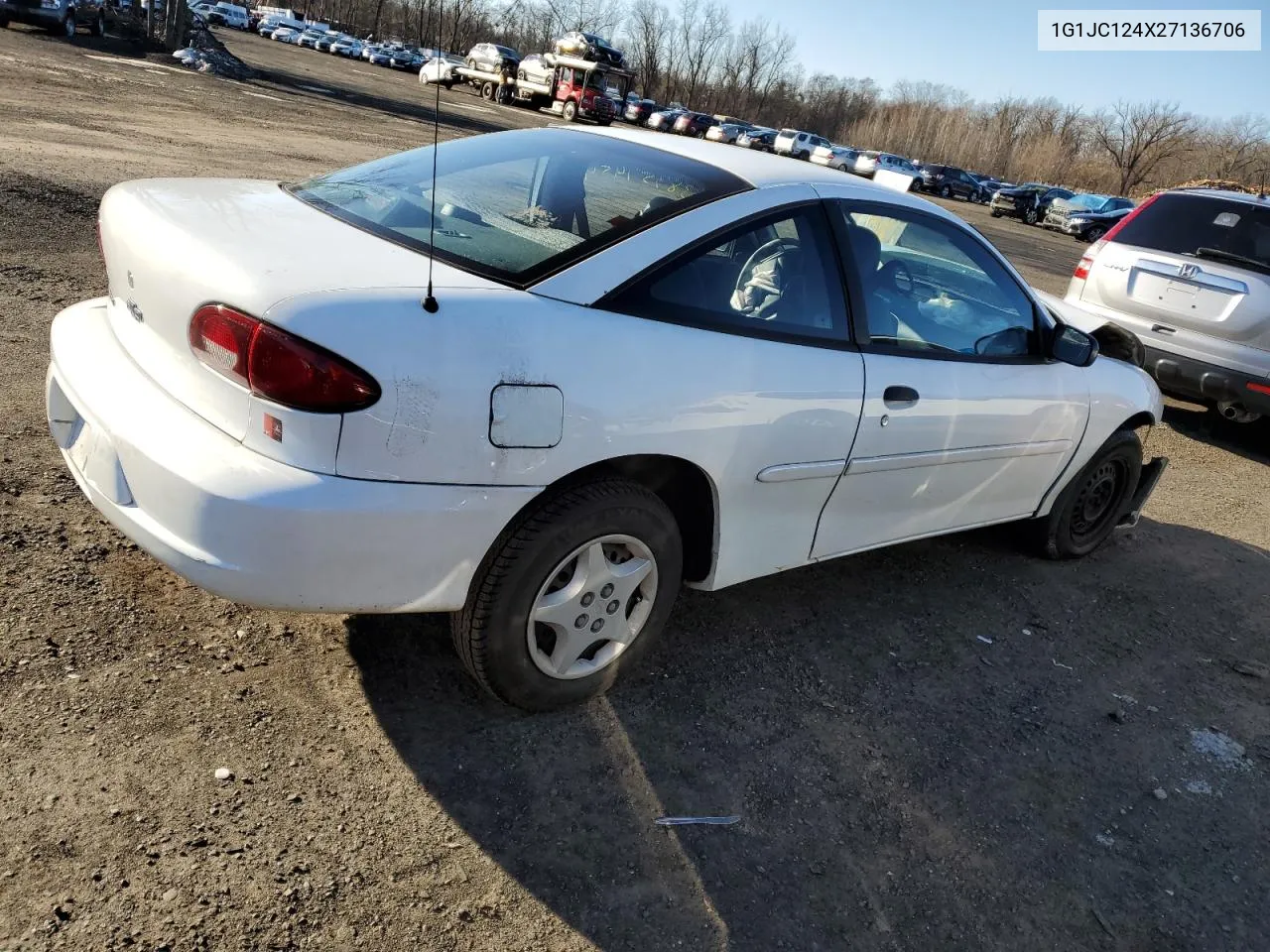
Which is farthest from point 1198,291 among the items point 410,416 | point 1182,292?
point 410,416

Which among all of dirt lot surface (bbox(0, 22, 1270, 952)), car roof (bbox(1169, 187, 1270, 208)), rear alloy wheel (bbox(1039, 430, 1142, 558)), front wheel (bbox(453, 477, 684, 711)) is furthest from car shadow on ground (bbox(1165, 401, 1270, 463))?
front wheel (bbox(453, 477, 684, 711))

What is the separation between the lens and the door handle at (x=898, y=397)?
3114mm

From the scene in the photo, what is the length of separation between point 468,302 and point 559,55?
4477 centimetres

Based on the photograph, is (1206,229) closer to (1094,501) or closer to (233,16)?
(1094,501)

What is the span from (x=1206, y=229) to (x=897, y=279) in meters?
5.04

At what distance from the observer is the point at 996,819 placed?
9.05 feet

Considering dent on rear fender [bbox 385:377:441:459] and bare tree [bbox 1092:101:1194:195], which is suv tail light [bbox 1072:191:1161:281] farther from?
bare tree [bbox 1092:101:1194:195]

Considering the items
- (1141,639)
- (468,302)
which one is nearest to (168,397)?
(468,302)

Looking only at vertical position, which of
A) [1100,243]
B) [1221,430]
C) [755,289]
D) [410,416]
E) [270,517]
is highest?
[1100,243]

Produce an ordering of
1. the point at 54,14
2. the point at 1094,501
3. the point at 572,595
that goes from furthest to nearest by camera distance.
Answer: the point at 54,14
the point at 1094,501
the point at 572,595

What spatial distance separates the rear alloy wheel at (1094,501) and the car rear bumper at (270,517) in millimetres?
3083

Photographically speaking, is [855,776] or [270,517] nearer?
[270,517]

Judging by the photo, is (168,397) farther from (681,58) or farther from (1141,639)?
(681,58)

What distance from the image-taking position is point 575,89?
136 ft
